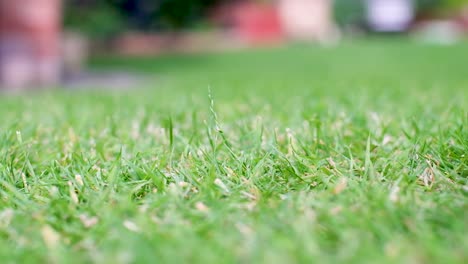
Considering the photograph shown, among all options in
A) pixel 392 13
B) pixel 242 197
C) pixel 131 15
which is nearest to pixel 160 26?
pixel 131 15

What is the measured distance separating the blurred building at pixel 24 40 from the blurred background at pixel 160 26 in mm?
11

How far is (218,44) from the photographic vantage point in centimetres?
1875

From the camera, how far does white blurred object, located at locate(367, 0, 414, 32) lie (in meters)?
41.5

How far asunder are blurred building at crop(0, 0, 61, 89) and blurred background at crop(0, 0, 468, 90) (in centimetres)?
1

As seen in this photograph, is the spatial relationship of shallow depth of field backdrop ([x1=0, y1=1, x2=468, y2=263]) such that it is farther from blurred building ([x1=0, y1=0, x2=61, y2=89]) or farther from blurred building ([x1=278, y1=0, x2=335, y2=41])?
blurred building ([x1=278, y1=0, x2=335, y2=41])

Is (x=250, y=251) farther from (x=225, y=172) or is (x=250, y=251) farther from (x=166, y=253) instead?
(x=225, y=172)

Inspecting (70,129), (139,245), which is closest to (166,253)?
(139,245)

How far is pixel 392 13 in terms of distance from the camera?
4334 cm

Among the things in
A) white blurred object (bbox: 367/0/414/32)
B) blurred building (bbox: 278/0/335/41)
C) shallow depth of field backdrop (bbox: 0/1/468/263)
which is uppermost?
shallow depth of field backdrop (bbox: 0/1/468/263)

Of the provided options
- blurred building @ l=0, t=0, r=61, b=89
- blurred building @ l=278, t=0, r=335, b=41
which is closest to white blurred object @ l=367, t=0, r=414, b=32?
blurred building @ l=278, t=0, r=335, b=41

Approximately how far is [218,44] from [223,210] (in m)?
17.8

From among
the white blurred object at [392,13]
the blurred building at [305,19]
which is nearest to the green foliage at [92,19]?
the blurred building at [305,19]

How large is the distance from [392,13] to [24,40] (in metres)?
40.4

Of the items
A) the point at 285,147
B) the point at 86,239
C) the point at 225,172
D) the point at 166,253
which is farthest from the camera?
the point at 285,147
